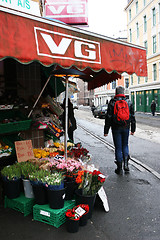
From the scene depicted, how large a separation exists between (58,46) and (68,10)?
19.9 ft

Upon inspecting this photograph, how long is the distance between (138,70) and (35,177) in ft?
9.85

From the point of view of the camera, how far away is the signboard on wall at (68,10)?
857 cm

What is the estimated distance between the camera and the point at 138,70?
4707 mm

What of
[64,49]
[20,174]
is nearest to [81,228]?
[20,174]

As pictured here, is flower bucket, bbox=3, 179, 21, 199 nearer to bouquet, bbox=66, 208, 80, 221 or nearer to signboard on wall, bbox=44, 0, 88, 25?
bouquet, bbox=66, 208, 80, 221

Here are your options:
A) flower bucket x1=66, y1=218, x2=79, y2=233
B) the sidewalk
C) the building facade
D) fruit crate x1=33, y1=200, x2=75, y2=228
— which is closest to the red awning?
fruit crate x1=33, y1=200, x2=75, y2=228

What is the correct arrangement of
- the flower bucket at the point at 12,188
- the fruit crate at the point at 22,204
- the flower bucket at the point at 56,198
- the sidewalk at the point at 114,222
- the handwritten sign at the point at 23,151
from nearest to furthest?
the sidewalk at the point at 114,222, the flower bucket at the point at 56,198, the fruit crate at the point at 22,204, the flower bucket at the point at 12,188, the handwritten sign at the point at 23,151

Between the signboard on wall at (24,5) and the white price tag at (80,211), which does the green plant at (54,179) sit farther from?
the signboard on wall at (24,5)

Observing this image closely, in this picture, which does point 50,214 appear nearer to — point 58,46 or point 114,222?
point 114,222

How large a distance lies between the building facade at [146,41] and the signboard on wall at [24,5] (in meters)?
27.8

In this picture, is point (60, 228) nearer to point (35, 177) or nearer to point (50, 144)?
point (35, 177)

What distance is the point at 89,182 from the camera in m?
3.46

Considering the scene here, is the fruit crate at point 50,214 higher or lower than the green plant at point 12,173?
lower

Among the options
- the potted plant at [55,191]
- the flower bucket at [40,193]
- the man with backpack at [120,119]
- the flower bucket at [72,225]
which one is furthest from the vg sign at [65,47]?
the flower bucket at [72,225]
